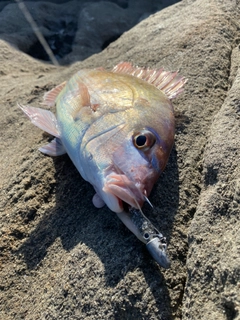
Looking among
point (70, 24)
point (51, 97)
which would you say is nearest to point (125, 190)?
point (51, 97)

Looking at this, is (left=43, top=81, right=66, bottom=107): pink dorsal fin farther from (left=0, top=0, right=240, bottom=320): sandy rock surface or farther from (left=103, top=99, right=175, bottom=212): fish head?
(left=103, top=99, right=175, bottom=212): fish head

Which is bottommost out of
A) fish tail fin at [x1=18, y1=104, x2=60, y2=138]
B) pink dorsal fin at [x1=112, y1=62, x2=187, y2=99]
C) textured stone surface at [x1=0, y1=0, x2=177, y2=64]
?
textured stone surface at [x1=0, y1=0, x2=177, y2=64]

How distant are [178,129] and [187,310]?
3.76 ft

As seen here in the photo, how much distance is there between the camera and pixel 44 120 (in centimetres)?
267

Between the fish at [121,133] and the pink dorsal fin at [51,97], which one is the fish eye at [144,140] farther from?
the pink dorsal fin at [51,97]

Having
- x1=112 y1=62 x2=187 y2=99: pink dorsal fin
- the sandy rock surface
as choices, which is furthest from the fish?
the sandy rock surface

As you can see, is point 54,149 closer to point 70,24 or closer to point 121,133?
point 121,133

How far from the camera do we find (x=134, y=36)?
3.83 m

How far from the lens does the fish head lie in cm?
196

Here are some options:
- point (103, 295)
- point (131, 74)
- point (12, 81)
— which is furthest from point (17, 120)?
point (103, 295)

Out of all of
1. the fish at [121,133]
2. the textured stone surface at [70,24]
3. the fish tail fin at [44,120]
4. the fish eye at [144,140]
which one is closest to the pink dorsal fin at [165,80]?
the fish at [121,133]

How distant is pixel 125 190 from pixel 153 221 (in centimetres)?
28

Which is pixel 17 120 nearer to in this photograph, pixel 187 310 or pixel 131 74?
pixel 131 74

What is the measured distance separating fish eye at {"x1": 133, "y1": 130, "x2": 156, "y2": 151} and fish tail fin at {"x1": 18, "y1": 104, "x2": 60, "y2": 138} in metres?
0.67
